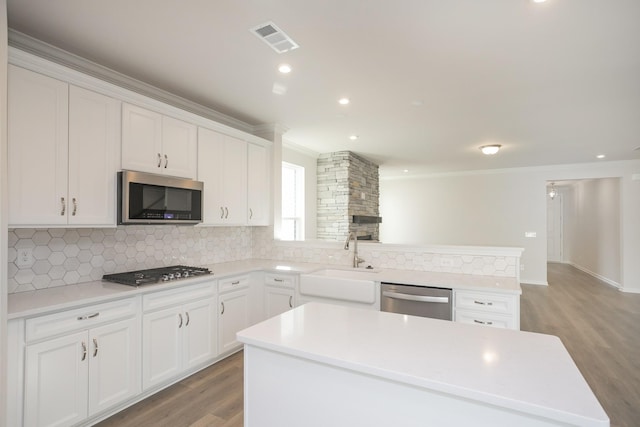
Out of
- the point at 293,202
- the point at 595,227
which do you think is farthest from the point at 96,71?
the point at 595,227

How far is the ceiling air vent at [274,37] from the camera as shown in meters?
2.08

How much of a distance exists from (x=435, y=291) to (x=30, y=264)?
3035mm

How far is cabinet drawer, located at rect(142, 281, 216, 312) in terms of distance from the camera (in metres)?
2.46

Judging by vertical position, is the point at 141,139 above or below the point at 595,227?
above

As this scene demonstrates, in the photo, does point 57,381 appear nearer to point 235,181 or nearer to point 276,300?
point 276,300

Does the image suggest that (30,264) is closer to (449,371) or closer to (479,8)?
(449,371)

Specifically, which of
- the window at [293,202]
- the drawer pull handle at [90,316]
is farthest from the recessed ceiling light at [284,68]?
the window at [293,202]

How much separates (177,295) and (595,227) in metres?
9.60

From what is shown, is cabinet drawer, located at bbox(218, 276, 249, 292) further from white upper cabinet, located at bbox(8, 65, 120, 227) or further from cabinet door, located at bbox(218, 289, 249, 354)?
white upper cabinet, located at bbox(8, 65, 120, 227)

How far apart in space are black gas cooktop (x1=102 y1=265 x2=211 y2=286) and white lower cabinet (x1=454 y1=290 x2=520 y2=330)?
223cm

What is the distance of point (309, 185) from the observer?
224 inches

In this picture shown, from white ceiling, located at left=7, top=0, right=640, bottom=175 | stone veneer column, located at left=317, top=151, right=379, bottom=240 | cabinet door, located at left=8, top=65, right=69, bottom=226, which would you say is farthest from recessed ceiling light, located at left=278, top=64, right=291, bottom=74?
stone veneer column, located at left=317, top=151, right=379, bottom=240

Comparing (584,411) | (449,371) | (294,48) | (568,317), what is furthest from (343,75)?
(568,317)

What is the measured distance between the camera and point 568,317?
470 cm
